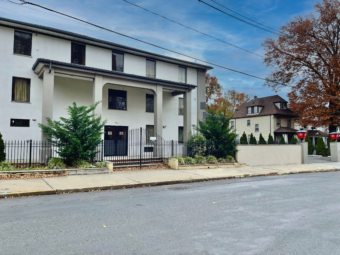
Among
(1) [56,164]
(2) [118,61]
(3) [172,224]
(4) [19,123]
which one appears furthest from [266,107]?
(3) [172,224]

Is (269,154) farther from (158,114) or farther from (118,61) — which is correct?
(118,61)

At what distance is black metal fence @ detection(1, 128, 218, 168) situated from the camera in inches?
519

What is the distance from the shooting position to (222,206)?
6566 mm

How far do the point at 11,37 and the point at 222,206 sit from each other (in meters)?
15.5

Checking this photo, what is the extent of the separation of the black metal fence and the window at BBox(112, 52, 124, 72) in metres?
4.72

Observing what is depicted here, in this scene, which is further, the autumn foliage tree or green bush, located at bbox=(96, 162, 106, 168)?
the autumn foliage tree

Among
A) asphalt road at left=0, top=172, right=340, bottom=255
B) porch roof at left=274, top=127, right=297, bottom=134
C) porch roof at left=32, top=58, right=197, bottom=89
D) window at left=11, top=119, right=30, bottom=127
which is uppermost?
porch roof at left=32, top=58, right=197, bottom=89

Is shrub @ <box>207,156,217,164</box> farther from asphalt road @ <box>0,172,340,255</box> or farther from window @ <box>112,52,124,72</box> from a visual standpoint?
window @ <box>112,52,124,72</box>

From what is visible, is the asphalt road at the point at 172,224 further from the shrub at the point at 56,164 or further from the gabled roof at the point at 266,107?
the gabled roof at the point at 266,107

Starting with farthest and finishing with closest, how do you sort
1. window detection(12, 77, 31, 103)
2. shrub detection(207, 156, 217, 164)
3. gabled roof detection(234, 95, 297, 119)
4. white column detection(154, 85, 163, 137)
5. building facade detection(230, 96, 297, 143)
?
gabled roof detection(234, 95, 297, 119) < building facade detection(230, 96, 297, 143) < white column detection(154, 85, 163, 137) < shrub detection(207, 156, 217, 164) < window detection(12, 77, 31, 103)

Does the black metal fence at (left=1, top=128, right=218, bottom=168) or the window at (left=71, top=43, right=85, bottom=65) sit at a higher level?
the window at (left=71, top=43, right=85, bottom=65)

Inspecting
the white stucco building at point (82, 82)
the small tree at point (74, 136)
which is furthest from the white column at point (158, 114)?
the small tree at point (74, 136)

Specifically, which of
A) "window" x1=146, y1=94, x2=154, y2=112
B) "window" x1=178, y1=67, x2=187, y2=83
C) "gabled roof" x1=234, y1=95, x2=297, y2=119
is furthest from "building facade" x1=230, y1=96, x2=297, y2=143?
"window" x1=146, y1=94, x2=154, y2=112

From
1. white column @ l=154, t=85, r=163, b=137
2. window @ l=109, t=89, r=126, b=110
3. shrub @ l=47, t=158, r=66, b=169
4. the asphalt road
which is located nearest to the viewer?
the asphalt road
